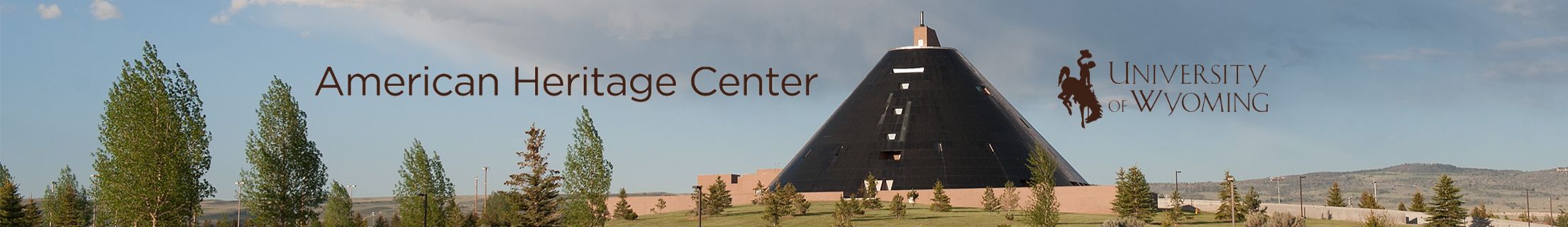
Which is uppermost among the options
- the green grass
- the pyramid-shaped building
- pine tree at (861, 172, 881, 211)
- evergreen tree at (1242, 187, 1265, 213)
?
the pyramid-shaped building

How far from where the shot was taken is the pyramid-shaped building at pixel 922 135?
110750mm

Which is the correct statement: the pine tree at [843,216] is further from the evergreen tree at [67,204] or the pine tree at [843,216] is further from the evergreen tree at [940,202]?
the evergreen tree at [67,204]

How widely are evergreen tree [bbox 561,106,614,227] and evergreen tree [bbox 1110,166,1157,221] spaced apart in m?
25.6

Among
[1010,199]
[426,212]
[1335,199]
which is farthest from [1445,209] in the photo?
[426,212]

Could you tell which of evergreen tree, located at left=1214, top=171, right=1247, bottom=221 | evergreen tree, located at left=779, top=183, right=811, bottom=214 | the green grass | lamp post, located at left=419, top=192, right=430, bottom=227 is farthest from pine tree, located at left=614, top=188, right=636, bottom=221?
evergreen tree, located at left=1214, top=171, right=1247, bottom=221

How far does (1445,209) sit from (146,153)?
6213cm

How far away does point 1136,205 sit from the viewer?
80.8m

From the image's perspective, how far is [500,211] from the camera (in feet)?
335

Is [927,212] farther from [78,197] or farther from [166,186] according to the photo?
[78,197]

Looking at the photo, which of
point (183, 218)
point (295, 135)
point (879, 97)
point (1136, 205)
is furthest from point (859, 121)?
point (183, 218)

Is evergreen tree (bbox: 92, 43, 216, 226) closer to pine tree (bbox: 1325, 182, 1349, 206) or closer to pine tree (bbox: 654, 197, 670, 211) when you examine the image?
pine tree (bbox: 654, 197, 670, 211)

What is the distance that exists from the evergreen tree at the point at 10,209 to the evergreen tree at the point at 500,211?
84.9 feet

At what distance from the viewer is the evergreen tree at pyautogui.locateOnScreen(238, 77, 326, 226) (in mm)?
73125

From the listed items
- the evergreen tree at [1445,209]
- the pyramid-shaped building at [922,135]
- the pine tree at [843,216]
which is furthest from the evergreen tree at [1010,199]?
the evergreen tree at [1445,209]
